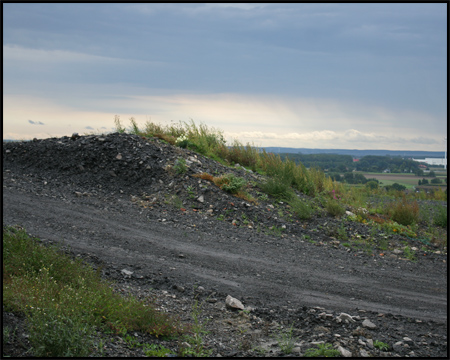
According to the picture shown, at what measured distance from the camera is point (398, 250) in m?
7.66

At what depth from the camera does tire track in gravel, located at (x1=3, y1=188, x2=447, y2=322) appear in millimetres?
5035

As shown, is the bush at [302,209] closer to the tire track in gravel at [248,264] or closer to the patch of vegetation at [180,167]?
the tire track in gravel at [248,264]

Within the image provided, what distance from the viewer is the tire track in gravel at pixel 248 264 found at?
5.04 meters

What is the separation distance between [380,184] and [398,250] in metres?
8.91

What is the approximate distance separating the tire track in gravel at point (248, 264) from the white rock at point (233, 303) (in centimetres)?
28

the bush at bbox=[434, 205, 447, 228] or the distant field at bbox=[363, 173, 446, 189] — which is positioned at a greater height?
the distant field at bbox=[363, 173, 446, 189]

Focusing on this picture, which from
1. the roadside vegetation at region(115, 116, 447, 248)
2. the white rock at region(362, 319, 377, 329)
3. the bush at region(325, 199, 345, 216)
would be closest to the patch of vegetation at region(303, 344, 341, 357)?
the white rock at region(362, 319, 377, 329)

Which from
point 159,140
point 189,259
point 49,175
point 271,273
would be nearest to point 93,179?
point 49,175

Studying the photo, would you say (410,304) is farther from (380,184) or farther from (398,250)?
(380,184)

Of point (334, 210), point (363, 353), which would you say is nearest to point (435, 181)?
point (334, 210)

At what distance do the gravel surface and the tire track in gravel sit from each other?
0.09 feet

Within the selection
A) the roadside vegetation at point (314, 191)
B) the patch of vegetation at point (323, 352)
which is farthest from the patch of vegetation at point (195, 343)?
the roadside vegetation at point (314, 191)

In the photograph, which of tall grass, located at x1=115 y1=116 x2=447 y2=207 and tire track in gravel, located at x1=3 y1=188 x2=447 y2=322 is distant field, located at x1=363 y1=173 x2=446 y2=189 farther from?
tire track in gravel, located at x1=3 y1=188 x2=447 y2=322

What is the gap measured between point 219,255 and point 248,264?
568 millimetres
